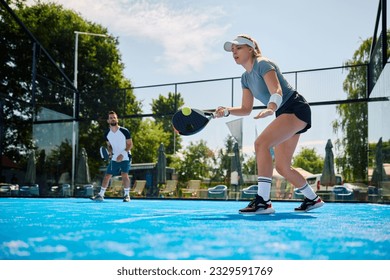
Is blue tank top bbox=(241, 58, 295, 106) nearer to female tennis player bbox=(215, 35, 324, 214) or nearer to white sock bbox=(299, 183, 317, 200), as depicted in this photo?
female tennis player bbox=(215, 35, 324, 214)

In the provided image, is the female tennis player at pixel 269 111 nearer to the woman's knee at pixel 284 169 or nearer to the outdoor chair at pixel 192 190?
the woman's knee at pixel 284 169

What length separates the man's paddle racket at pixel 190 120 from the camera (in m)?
4.50

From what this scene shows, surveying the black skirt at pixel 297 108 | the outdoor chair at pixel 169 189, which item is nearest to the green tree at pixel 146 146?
the outdoor chair at pixel 169 189

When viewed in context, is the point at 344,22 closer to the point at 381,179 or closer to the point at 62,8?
the point at 381,179

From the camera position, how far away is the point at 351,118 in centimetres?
1802

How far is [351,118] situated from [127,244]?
17134 millimetres

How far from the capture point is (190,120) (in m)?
4.55

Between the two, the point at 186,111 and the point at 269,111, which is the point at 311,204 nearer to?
the point at 269,111

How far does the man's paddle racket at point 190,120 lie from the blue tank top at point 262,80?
1.64 ft

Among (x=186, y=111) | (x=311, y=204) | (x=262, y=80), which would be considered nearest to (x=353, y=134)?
(x=311, y=204)

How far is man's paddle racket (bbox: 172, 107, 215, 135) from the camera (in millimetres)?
4500

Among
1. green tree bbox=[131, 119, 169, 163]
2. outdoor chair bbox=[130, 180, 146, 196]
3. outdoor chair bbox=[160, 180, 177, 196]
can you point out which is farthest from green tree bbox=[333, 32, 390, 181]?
green tree bbox=[131, 119, 169, 163]

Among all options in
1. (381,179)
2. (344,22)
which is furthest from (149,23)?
(381,179)

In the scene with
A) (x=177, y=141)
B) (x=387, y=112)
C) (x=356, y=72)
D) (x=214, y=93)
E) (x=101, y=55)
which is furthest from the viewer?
(x=177, y=141)
